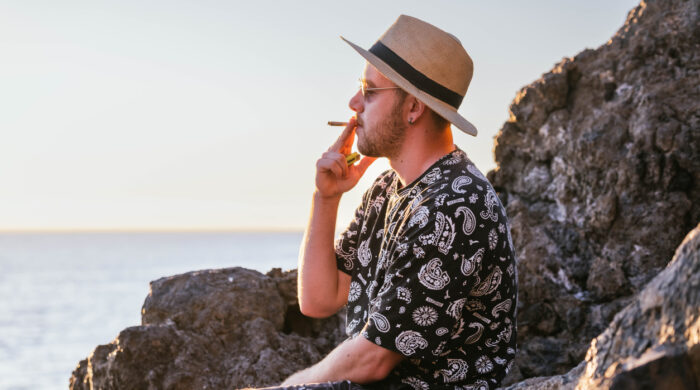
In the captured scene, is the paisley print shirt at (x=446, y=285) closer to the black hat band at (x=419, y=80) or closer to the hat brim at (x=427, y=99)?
the hat brim at (x=427, y=99)

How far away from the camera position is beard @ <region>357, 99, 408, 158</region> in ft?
11.3

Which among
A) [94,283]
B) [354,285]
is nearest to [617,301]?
[354,285]

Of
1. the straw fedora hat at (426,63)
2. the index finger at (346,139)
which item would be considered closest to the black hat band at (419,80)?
the straw fedora hat at (426,63)

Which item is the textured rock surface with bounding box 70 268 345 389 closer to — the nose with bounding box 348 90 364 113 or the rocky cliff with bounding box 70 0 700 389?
the rocky cliff with bounding box 70 0 700 389

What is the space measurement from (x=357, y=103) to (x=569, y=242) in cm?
225

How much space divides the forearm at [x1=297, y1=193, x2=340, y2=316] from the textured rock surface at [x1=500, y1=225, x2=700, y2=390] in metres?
1.73

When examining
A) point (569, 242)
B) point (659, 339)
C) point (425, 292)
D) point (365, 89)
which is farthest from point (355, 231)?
point (659, 339)

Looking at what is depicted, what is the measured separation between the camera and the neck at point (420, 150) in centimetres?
343

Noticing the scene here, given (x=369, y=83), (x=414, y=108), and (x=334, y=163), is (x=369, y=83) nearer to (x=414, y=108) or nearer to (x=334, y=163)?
(x=414, y=108)

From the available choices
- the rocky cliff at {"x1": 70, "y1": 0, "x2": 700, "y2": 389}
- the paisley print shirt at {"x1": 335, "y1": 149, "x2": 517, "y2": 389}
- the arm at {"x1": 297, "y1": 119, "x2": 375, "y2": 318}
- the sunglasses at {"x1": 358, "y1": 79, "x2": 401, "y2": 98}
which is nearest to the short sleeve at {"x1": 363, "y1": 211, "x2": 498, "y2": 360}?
the paisley print shirt at {"x1": 335, "y1": 149, "x2": 517, "y2": 389}

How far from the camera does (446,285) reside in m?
2.92

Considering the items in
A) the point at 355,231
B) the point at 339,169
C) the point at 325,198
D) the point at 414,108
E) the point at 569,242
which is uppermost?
the point at 414,108

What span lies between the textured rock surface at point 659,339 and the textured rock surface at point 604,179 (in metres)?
2.48

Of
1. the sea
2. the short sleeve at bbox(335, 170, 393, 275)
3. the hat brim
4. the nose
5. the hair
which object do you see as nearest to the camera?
the hat brim
